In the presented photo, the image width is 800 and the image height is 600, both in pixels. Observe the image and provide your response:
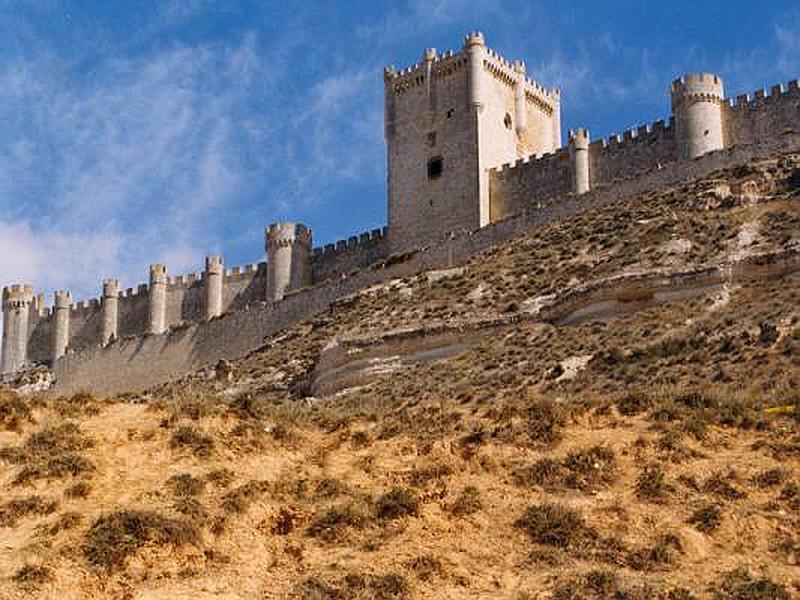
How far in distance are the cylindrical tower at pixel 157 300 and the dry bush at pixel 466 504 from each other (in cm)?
4546

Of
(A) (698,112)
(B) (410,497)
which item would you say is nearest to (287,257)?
(A) (698,112)

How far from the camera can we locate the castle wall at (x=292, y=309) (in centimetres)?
4091

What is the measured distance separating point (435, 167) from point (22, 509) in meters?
36.8

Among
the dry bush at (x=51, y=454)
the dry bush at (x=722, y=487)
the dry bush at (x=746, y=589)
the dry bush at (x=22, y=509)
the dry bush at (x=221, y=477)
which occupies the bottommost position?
the dry bush at (x=746, y=589)

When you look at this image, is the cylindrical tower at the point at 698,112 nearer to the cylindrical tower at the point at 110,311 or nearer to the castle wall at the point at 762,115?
the castle wall at the point at 762,115

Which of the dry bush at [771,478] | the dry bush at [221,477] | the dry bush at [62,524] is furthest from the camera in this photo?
the dry bush at [221,477]

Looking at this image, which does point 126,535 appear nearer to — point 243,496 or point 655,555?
point 243,496

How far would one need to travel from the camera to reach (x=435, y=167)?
50.3m

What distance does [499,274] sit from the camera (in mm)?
39688

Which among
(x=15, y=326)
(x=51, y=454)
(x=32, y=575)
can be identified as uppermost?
(x=15, y=326)

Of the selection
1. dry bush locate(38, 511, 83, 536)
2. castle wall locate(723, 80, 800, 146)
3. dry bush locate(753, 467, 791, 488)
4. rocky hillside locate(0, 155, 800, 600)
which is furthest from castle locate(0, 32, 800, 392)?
dry bush locate(38, 511, 83, 536)

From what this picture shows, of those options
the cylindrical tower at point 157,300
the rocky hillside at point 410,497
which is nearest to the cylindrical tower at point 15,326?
the cylindrical tower at point 157,300

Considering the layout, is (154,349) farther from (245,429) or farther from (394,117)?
(245,429)

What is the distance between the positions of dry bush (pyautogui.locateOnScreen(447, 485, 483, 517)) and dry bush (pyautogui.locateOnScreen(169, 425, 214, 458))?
2.98m
